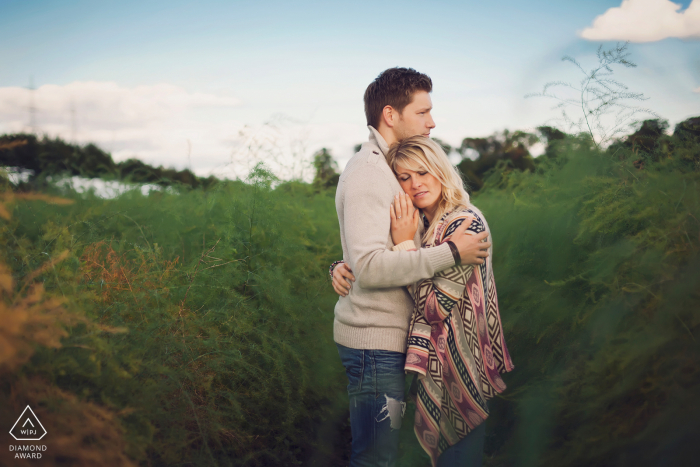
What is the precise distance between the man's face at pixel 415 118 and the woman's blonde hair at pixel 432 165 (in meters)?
0.08

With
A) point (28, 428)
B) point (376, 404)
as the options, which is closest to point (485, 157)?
point (376, 404)

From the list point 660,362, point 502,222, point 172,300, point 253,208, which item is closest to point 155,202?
point 253,208

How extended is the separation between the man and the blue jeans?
0.31m

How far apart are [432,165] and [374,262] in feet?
1.98

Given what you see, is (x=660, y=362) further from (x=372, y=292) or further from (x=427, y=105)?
(x=427, y=105)

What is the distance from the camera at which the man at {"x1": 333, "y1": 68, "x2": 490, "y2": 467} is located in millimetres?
1832

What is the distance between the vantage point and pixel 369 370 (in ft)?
6.33

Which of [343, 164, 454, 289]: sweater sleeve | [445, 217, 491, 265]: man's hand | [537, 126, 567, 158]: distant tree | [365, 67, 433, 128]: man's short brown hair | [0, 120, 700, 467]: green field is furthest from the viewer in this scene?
[537, 126, 567, 158]: distant tree

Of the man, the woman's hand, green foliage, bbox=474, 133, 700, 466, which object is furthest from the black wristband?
green foliage, bbox=474, 133, 700, 466

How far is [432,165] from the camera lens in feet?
6.87

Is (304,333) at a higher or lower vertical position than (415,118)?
lower

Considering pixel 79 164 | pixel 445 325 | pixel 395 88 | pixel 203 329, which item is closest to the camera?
pixel 445 325

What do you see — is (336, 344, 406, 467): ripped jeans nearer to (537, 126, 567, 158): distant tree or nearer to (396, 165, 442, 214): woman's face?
(396, 165, 442, 214): woman's face

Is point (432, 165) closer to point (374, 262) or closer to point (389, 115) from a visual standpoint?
point (389, 115)
